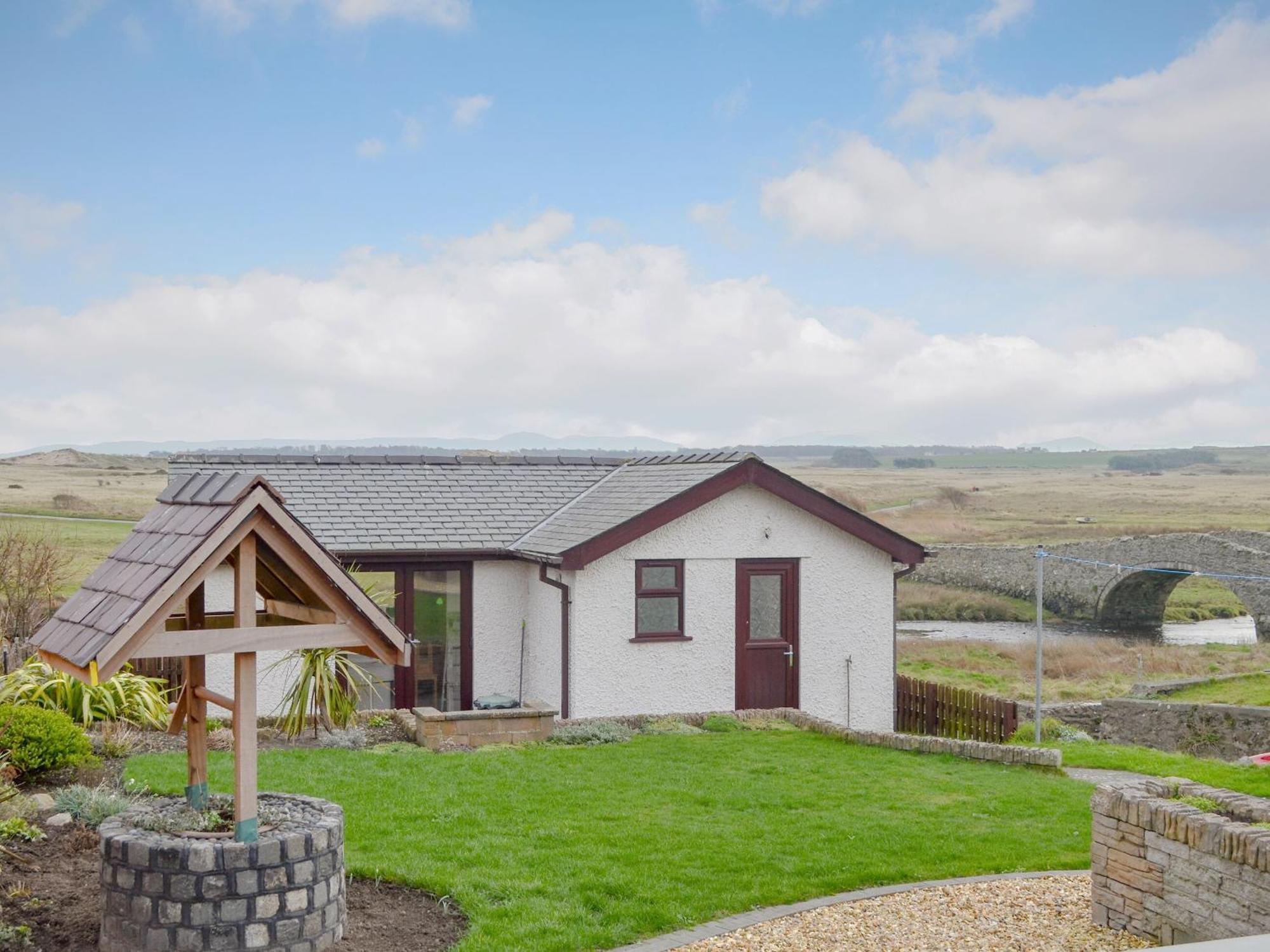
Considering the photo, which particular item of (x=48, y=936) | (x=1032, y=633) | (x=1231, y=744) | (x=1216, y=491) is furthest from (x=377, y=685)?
(x=1216, y=491)

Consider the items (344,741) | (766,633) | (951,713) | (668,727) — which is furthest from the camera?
(766,633)

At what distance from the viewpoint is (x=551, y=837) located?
9852mm

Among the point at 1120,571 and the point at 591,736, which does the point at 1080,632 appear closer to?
the point at 1120,571

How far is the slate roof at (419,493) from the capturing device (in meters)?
17.0

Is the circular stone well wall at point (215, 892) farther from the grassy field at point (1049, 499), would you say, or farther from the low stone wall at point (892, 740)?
the grassy field at point (1049, 499)

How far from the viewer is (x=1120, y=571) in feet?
148

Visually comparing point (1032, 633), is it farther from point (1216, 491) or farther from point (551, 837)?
point (1216, 491)

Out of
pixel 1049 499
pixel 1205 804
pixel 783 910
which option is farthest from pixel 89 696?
pixel 1049 499

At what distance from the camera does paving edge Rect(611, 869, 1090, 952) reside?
299 inches

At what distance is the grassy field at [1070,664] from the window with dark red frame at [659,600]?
1293cm

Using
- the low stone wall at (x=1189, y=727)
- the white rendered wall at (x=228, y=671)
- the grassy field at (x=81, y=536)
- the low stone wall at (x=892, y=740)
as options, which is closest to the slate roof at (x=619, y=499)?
the low stone wall at (x=892, y=740)

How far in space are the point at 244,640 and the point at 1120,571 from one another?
4351cm

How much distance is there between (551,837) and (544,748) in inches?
161

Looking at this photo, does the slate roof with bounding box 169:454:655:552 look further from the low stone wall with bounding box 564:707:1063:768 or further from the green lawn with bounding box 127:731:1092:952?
the green lawn with bounding box 127:731:1092:952
